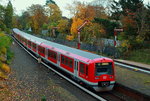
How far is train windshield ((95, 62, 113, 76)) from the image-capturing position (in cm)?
1473

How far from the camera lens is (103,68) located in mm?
15094

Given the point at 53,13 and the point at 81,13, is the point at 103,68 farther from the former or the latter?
the point at 53,13

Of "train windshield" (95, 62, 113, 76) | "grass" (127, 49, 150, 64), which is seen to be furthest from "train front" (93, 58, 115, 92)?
"grass" (127, 49, 150, 64)

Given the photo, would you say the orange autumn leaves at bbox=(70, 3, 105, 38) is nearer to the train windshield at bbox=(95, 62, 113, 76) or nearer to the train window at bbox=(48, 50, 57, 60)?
the train window at bbox=(48, 50, 57, 60)

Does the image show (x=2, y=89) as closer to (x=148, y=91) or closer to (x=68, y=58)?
(x=68, y=58)

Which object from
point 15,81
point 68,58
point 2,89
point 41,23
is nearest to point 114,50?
point 68,58

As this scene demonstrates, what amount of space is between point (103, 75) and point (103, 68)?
1.93ft

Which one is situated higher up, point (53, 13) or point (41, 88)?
point (53, 13)

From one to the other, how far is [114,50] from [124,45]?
182 cm

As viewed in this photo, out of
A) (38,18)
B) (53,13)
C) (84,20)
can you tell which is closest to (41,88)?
(84,20)

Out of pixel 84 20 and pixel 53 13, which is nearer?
pixel 84 20

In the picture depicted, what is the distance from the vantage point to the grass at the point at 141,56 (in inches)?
1103

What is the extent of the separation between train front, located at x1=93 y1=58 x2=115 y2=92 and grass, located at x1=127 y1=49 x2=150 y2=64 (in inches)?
536

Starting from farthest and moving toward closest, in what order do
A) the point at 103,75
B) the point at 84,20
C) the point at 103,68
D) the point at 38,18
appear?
the point at 38,18
the point at 84,20
the point at 103,68
the point at 103,75
